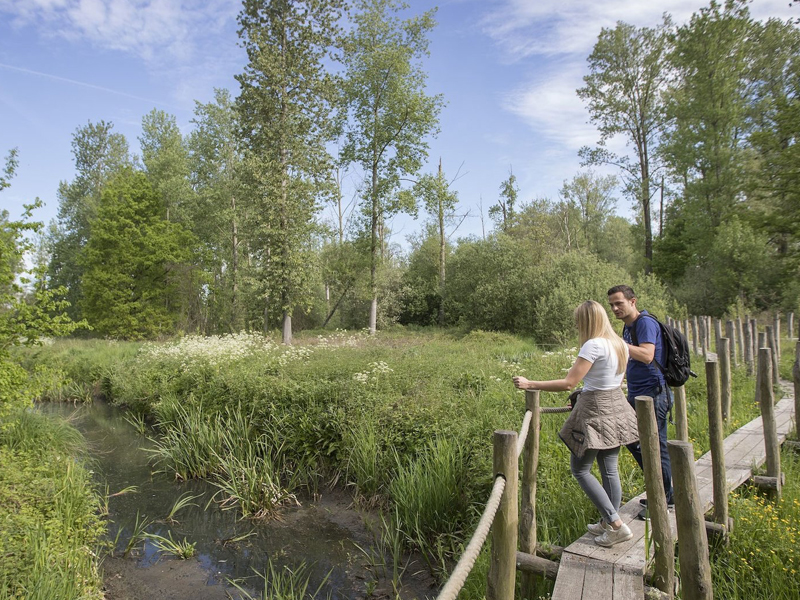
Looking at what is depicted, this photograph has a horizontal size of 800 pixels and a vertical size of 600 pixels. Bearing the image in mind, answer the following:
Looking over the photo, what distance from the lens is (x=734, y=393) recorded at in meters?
8.57

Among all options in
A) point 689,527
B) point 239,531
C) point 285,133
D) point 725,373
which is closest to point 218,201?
point 285,133

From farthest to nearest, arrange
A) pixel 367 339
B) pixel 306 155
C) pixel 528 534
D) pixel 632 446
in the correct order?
pixel 306 155 → pixel 367 339 → pixel 632 446 → pixel 528 534

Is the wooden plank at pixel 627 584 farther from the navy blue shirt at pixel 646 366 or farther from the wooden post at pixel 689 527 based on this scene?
the navy blue shirt at pixel 646 366

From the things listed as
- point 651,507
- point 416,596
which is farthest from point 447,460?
point 651,507

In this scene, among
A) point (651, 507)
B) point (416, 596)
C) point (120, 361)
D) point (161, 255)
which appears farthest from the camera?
point (161, 255)

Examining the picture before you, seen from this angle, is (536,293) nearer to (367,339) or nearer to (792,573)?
(367,339)

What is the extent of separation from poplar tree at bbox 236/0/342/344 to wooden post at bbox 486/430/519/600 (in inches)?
768

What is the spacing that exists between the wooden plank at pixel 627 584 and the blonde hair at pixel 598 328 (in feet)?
4.34

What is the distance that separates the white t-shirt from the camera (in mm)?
3568

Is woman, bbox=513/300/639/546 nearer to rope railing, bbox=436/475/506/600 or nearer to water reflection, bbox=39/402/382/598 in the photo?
rope railing, bbox=436/475/506/600

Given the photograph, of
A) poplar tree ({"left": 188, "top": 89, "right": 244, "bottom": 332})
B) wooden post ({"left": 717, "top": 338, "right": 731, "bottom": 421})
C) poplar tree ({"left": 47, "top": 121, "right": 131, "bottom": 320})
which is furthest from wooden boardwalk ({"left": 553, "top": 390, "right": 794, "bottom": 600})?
poplar tree ({"left": 47, "top": 121, "right": 131, "bottom": 320})

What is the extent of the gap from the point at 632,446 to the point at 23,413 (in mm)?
10058

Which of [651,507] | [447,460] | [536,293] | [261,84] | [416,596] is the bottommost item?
[416,596]

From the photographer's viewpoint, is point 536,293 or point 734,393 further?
point 536,293
